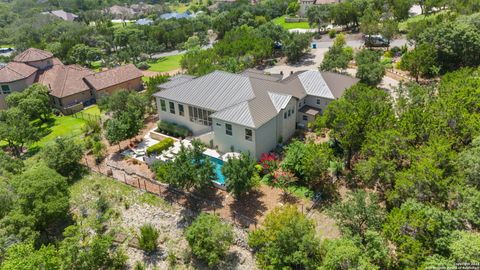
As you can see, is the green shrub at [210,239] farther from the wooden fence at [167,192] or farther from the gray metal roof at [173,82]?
the gray metal roof at [173,82]

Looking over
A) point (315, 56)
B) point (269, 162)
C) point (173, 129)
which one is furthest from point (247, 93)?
point (315, 56)

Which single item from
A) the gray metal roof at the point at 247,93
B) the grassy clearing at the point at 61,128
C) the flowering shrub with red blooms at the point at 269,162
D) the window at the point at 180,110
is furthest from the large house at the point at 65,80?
the flowering shrub with red blooms at the point at 269,162

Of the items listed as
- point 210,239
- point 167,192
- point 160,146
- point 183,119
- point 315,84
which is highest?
point 315,84

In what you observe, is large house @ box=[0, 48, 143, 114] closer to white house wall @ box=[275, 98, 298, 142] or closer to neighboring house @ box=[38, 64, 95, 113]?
neighboring house @ box=[38, 64, 95, 113]

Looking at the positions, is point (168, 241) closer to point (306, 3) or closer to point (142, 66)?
point (142, 66)

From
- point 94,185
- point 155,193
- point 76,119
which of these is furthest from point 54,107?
point 155,193

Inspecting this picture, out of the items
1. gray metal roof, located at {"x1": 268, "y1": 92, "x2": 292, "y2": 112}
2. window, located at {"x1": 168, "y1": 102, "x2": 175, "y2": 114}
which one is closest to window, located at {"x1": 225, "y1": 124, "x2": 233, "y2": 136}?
gray metal roof, located at {"x1": 268, "y1": 92, "x2": 292, "y2": 112}
